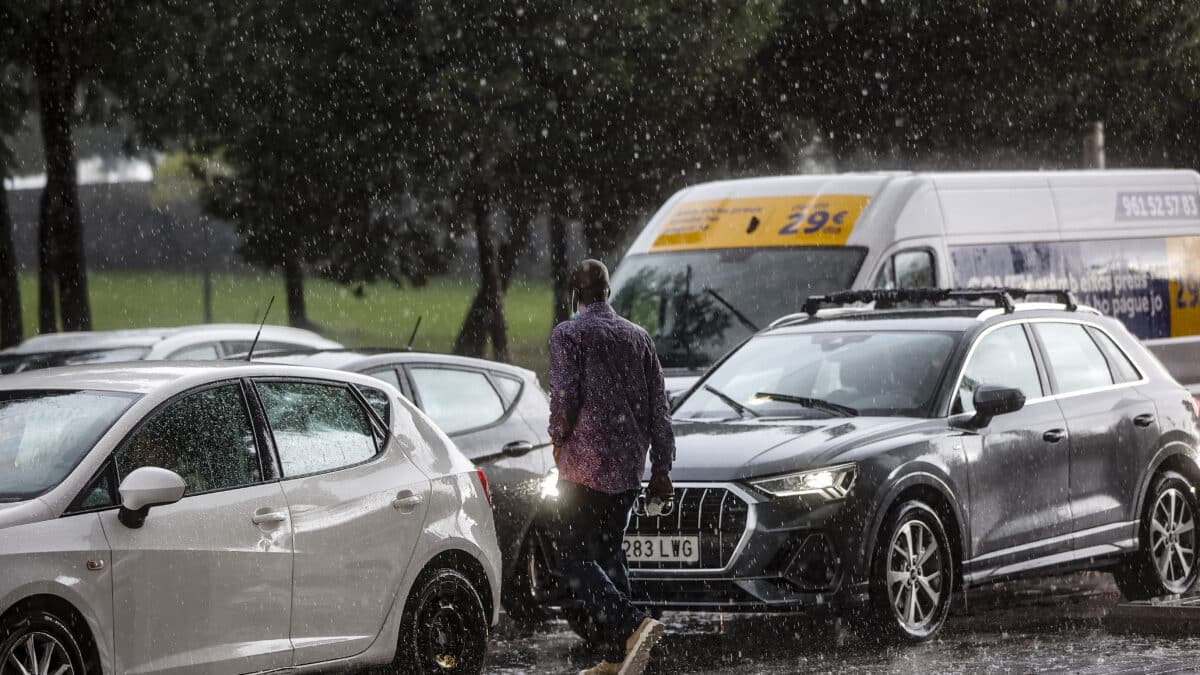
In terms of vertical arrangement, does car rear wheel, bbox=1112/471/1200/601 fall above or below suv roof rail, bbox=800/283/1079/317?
below

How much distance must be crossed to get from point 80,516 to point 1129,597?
21.5 ft

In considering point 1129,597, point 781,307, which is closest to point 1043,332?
point 1129,597

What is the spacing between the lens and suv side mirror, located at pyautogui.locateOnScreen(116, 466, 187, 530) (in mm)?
7016

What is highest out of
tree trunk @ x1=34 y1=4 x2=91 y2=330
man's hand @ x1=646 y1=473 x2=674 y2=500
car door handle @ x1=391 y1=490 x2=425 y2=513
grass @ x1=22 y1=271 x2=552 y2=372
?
tree trunk @ x1=34 y1=4 x2=91 y2=330

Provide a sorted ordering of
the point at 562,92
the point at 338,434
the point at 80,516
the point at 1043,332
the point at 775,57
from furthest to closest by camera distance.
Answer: the point at 775,57 < the point at 562,92 < the point at 1043,332 < the point at 338,434 < the point at 80,516

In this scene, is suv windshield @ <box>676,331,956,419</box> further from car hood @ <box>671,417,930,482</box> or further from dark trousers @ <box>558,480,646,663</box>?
dark trousers @ <box>558,480,646,663</box>

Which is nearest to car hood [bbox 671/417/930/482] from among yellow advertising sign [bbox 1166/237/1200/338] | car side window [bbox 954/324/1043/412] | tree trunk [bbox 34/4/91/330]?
car side window [bbox 954/324/1043/412]

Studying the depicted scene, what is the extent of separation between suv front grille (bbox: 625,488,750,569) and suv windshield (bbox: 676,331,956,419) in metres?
1.04

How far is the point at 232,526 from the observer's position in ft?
24.7

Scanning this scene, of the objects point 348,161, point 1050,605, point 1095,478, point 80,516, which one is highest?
point 348,161

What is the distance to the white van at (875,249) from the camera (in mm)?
15109

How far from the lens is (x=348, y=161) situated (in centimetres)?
2948

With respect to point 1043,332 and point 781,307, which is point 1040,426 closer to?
point 1043,332

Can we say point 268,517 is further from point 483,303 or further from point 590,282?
point 483,303
